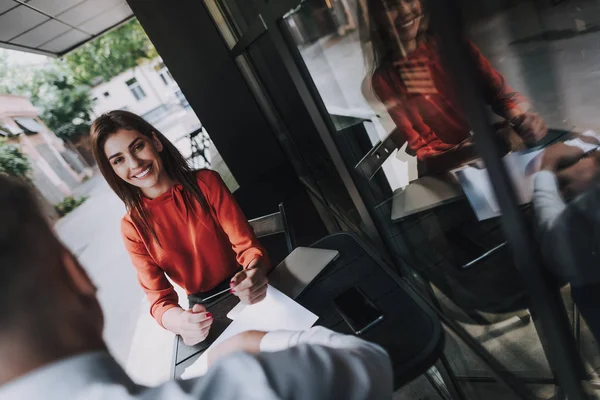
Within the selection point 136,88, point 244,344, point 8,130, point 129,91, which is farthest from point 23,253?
point 129,91

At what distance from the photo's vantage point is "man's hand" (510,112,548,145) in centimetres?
65

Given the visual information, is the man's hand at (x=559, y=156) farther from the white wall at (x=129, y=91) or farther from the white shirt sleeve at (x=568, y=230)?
the white wall at (x=129, y=91)

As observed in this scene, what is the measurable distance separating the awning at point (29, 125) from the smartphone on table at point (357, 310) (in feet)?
27.8

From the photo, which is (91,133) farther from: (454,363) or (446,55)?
(454,363)

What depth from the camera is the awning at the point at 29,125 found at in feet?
23.6

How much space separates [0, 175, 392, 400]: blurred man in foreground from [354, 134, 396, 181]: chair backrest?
31.9 inches

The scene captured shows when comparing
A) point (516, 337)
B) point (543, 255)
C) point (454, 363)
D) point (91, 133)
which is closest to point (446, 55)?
point (543, 255)

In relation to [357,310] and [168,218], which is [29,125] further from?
[357,310]

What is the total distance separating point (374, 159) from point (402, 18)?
672mm

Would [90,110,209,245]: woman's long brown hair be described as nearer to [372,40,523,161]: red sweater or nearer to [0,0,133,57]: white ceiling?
[372,40,523,161]: red sweater

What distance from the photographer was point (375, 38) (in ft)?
3.22

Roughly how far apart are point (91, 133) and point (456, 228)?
1.37 meters

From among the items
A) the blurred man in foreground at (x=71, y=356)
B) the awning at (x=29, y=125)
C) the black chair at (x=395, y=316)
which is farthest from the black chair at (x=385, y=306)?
the awning at (x=29, y=125)

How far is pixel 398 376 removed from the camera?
762 millimetres
